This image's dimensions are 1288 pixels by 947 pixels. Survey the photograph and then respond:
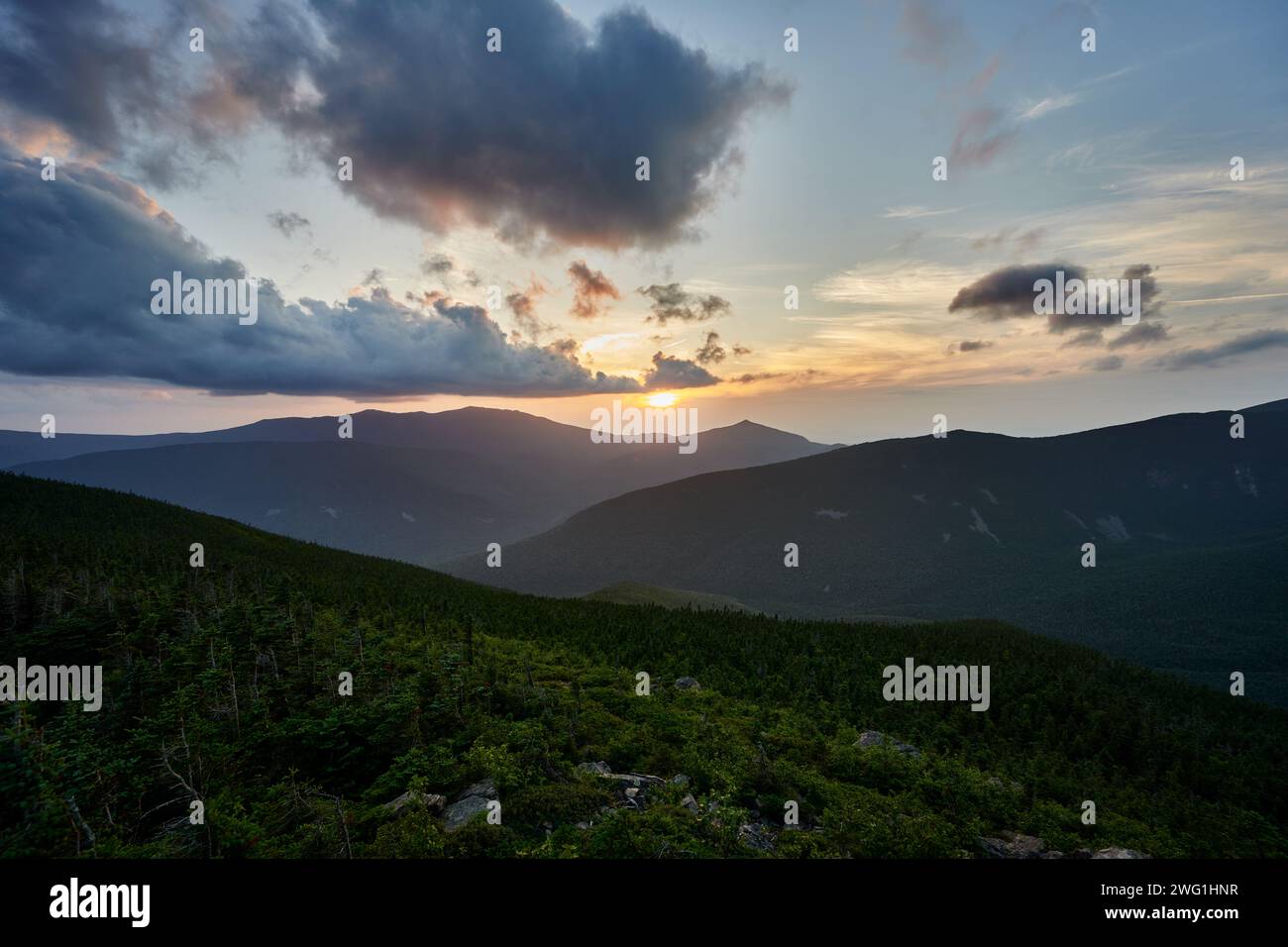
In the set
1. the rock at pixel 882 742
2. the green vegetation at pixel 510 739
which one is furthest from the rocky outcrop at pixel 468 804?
the rock at pixel 882 742

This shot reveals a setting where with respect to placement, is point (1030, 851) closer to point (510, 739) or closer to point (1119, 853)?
point (1119, 853)

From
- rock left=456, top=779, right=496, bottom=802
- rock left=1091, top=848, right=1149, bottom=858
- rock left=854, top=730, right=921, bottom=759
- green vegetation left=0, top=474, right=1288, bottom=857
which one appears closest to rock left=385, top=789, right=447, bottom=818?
green vegetation left=0, top=474, right=1288, bottom=857

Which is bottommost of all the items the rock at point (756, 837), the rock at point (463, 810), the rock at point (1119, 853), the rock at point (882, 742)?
the rock at point (882, 742)

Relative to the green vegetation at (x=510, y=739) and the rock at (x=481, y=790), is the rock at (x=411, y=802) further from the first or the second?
the rock at (x=481, y=790)

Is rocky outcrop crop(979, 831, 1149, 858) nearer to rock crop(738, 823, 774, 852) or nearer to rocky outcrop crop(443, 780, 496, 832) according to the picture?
rock crop(738, 823, 774, 852)
